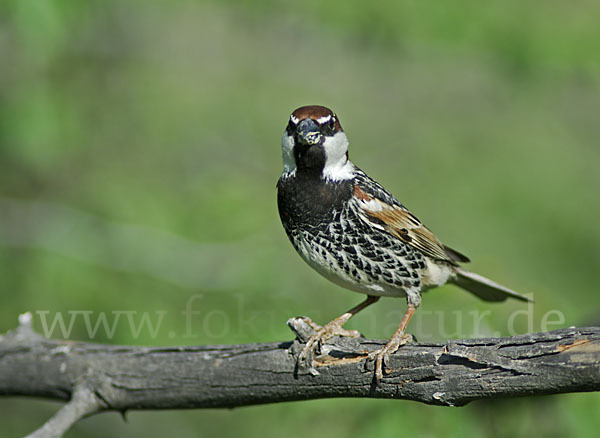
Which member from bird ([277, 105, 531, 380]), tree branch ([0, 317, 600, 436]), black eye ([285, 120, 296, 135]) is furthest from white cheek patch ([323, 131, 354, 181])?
tree branch ([0, 317, 600, 436])

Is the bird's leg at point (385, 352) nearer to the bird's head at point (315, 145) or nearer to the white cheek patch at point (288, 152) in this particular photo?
the bird's head at point (315, 145)

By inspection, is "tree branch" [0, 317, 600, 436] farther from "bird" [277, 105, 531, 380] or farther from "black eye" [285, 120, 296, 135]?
"black eye" [285, 120, 296, 135]

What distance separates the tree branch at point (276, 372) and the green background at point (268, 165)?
1.23 meters

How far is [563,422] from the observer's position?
4.89 m

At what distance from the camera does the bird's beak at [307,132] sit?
155 inches

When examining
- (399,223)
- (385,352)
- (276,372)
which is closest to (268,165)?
(399,223)

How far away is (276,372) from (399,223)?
1221 mm

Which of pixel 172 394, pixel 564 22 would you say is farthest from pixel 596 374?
pixel 564 22

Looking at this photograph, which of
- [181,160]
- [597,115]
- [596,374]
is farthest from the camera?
[181,160]

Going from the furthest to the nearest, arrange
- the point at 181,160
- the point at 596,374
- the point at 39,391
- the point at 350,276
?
the point at 181,160 < the point at 39,391 < the point at 350,276 < the point at 596,374

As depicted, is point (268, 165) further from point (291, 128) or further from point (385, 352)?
point (385, 352)

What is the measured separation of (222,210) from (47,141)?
2.01 meters

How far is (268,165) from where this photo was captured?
965cm

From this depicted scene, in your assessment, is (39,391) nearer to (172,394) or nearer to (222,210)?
(172,394)
